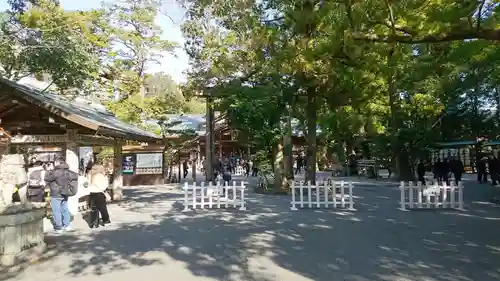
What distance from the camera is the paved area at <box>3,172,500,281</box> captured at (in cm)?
617

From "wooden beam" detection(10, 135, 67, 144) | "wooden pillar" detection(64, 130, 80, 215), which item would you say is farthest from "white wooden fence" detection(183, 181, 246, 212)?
"wooden beam" detection(10, 135, 67, 144)

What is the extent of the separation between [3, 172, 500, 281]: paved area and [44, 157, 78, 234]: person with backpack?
500mm

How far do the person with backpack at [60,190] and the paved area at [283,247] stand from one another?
1.64 ft

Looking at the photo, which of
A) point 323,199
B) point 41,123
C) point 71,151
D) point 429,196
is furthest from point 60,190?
point 429,196

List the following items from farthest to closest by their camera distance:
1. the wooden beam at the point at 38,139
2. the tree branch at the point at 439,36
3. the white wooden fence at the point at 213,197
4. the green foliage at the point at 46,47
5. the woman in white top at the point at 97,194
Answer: the white wooden fence at the point at 213,197
the wooden beam at the point at 38,139
the woman in white top at the point at 97,194
the green foliage at the point at 46,47
the tree branch at the point at 439,36

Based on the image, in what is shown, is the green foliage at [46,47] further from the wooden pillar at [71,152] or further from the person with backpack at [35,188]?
the person with backpack at [35,188]

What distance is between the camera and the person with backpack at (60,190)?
9.64 meters

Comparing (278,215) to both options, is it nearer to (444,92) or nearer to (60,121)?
(60,121)

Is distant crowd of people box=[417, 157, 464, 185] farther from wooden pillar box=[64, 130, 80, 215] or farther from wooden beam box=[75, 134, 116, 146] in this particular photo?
wooden pillar box=[64, 130, 80, 215]

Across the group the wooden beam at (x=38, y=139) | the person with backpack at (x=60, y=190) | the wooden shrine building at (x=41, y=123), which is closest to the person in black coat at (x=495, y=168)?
the wooden shrine building at (x=41, y=123)

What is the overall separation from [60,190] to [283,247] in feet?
16.8

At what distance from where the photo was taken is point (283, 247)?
7781 mm

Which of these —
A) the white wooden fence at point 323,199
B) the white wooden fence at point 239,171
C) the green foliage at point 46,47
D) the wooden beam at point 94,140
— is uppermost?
the green foliage at point 46,47

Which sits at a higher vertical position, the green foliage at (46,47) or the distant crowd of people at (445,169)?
the green foliage at (46,47)
